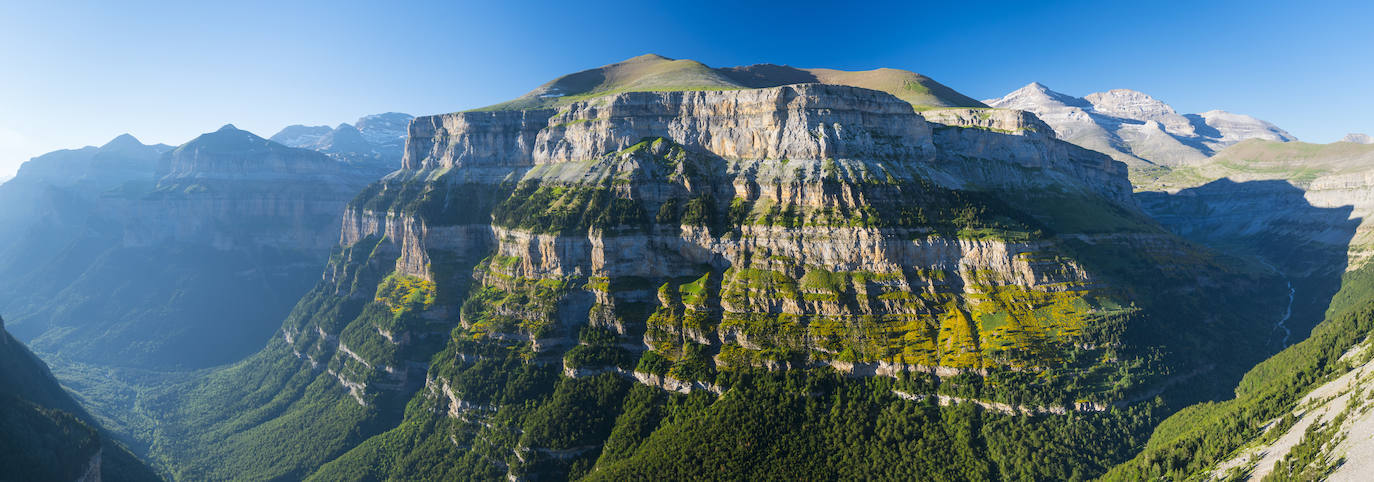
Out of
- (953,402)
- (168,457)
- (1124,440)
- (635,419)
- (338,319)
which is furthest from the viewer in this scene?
(338,319)

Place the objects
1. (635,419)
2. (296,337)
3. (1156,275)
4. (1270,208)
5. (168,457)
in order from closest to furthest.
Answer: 1. (635,419)
2. (1156,275)
3. (168,457)
4. (296,337)
5. (1270,208)

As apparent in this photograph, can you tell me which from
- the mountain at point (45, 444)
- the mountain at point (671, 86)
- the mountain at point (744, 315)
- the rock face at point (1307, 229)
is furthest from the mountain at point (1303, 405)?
the mountain at point (45, 444)

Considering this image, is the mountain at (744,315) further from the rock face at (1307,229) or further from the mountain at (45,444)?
the mountain at (45,444)

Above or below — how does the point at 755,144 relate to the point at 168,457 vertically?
above

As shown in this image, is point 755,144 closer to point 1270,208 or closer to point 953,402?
point 953,402

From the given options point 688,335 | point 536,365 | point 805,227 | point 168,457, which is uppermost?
point 805,227

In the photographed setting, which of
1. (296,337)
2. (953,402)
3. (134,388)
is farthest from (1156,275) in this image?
(134,388)
